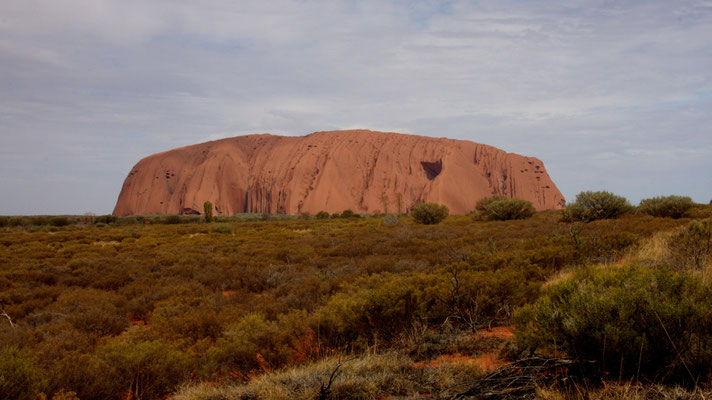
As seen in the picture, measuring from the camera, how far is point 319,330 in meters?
5.41

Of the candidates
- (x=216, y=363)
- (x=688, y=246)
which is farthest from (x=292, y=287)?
(x=688, y=246)

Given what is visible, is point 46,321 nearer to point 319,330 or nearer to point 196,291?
point 196,291

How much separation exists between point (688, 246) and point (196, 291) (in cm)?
1007

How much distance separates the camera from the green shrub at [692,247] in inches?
216

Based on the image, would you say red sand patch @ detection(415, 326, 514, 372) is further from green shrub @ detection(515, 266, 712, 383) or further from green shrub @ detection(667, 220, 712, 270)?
green shrub @ detection(667, 220, 712, 270)

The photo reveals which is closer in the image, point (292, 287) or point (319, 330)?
point (319, 330)

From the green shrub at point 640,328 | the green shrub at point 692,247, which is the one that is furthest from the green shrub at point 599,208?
the green shrub at point 640,328

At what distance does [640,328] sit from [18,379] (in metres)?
5.42

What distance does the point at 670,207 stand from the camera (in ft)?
52.6

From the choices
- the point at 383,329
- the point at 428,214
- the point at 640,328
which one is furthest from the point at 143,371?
the point at 428,214

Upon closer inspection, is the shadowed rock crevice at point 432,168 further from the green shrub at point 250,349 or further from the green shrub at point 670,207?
the green shrub at point 250,349

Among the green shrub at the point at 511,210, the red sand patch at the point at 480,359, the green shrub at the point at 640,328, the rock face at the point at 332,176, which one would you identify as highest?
the rock face at the point at 332,176

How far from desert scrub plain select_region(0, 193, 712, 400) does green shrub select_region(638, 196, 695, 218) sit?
674 cm

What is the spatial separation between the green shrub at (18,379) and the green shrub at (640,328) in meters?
4.52
